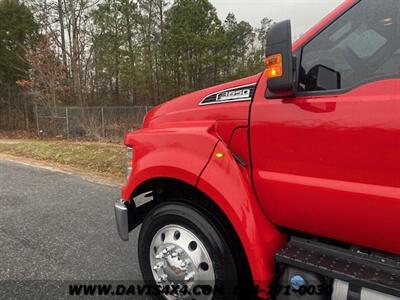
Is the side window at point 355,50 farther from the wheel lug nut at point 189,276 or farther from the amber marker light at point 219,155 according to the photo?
the wheel lug nut at point 189,276

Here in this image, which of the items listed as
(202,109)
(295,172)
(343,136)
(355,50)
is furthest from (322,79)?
(202,109)

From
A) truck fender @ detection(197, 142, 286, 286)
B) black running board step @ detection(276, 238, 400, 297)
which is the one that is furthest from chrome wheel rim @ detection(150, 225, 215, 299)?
black running board step @ detection(276, 238, 400, 297)

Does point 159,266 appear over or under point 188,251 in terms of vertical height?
under

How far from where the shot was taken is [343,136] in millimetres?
1915

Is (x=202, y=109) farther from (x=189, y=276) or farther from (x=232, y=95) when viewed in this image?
(x=189, y=276)

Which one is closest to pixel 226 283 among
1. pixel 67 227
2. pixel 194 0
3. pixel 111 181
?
pixel 67 227

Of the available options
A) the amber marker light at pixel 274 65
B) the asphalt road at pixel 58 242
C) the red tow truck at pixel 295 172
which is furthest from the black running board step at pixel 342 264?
the asphalt road at pixel 58 242

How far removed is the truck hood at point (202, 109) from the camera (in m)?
2.39

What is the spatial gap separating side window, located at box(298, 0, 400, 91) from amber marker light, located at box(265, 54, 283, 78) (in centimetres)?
19

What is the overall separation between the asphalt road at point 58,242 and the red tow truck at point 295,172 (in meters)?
1.08

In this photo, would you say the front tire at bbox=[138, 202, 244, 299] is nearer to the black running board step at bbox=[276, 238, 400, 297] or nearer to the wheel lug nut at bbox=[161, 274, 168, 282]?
the wheel lug nut at bbox=[161, 274, 168, 282]

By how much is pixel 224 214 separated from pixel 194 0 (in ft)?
112

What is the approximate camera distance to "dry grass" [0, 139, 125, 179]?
28.6 ft

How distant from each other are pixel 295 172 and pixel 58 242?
309cm
